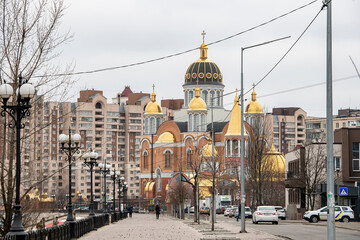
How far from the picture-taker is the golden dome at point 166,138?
132 metres

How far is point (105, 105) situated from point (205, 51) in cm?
5089

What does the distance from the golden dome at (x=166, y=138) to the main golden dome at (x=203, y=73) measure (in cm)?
1131

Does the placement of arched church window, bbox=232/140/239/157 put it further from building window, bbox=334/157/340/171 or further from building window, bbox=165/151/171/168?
building window, bbox=334/157/340/171

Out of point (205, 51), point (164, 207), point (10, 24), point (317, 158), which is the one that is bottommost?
point (164, 207)

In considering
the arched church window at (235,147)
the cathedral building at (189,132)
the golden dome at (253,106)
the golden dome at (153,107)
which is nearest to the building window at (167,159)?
the cathedral building at (189,132)

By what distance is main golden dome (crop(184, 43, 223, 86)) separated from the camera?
454 feet

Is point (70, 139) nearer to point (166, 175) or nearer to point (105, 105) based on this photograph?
Result: point (166, 175)

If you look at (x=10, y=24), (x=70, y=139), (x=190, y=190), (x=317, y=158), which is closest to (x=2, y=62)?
(x=10, y=24)

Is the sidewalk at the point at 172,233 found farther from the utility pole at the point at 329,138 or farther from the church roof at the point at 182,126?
the church roof at the point at 182,126

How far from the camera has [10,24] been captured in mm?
24234

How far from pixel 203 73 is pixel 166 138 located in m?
14.4

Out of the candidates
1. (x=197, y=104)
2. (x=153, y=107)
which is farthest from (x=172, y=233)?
(x=153, y=107)

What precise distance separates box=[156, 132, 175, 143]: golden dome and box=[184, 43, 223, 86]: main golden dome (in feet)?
37.1

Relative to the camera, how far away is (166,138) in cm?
13225
